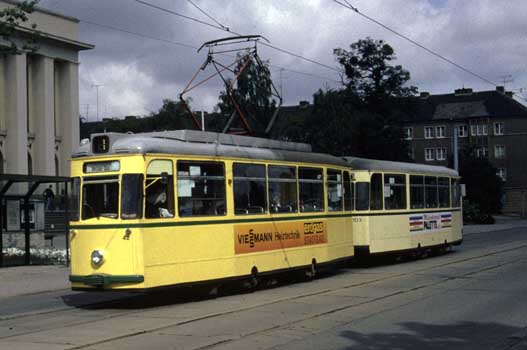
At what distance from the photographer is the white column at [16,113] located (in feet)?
162

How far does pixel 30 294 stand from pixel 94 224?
15.8 ft

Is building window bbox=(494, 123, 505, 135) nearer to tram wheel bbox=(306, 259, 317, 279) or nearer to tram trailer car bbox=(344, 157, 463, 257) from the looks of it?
tram trailer car bbox=(344, 157, 463, 257)

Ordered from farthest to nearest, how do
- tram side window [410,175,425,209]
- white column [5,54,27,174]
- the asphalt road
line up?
white column [5,54,27,174]
tram side window [410,175,425,209]
the asphalt road

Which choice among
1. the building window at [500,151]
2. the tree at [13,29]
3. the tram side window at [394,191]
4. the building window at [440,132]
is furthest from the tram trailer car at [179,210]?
the building window at [440,132]

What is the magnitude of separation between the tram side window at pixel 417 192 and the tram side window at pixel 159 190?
12375 millimetres

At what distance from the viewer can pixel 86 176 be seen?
14312 mm

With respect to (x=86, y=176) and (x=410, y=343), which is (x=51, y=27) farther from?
(x=410, y=343)

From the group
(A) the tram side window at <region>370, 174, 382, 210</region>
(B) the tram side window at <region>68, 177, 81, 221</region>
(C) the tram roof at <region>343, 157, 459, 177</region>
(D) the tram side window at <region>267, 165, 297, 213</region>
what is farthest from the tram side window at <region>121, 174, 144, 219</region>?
(A) the tram side window at <region>370, 174, 382, 210</region>

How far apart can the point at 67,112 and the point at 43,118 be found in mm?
2540

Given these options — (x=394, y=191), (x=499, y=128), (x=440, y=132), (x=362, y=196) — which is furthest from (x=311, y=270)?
(x=440, y=132)

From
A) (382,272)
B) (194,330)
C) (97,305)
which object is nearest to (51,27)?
(382,272)

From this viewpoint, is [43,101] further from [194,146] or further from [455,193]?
[194,146]

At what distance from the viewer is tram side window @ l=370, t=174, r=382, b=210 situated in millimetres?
22875

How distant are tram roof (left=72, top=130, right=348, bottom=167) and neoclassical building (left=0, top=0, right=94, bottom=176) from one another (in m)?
32.8
